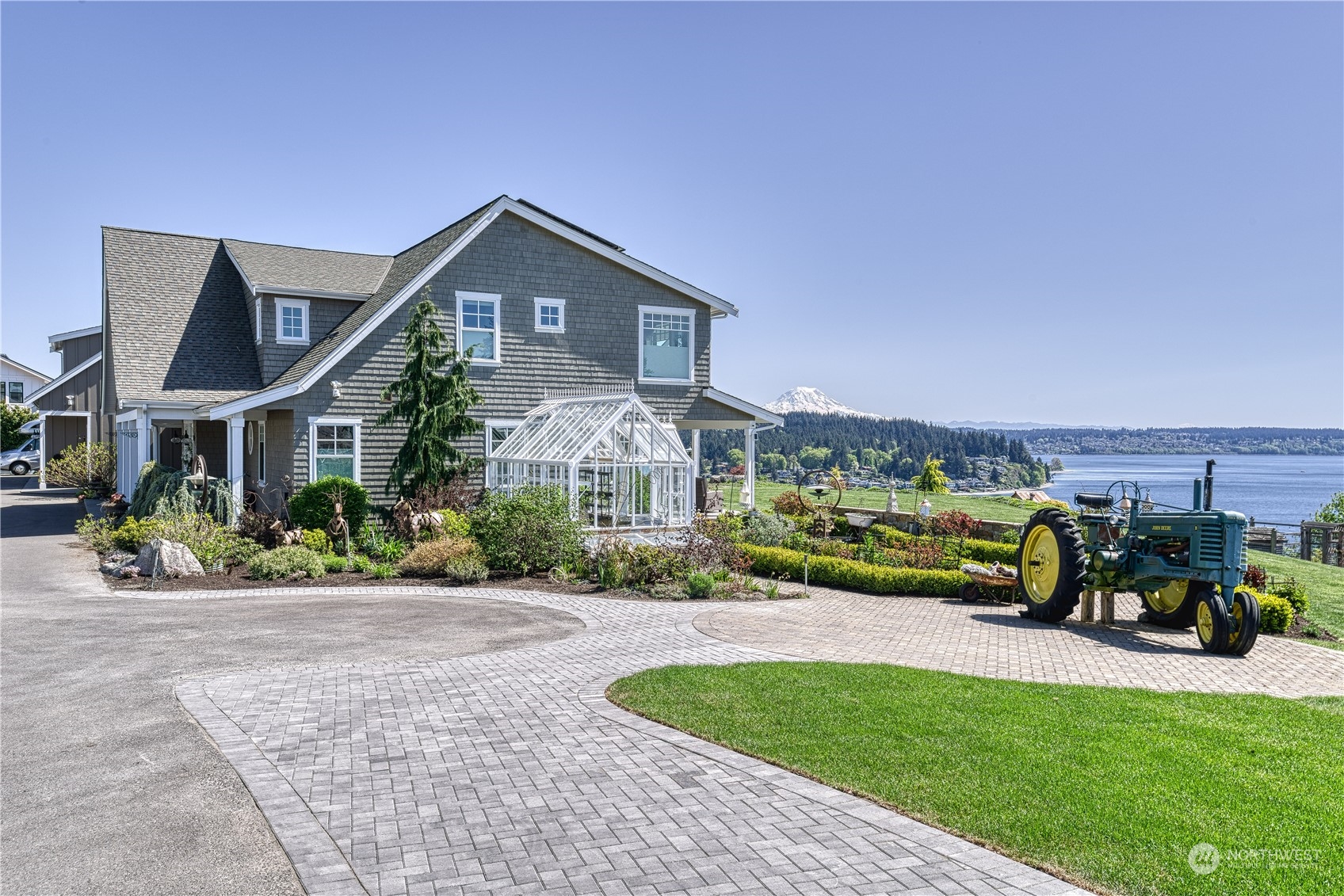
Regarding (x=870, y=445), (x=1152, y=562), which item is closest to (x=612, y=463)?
(x=1152, y=562)

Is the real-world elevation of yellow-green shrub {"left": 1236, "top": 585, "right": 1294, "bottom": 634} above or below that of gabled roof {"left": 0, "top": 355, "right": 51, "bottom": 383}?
below

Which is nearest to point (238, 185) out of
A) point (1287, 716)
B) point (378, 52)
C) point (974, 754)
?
point (378, 52)

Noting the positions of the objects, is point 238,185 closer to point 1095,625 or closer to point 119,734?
point 119,734

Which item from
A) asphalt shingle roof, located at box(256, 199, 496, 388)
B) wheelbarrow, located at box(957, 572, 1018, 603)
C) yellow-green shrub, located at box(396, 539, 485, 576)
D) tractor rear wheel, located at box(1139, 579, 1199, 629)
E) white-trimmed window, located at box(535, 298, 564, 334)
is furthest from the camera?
white-trimmed window, located at box(535, 298, 564, 334)

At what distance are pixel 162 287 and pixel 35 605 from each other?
1444cm

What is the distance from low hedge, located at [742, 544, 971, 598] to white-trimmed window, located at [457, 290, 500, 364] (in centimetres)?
919

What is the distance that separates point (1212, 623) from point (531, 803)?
351 inches

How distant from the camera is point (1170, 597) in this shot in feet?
40.0

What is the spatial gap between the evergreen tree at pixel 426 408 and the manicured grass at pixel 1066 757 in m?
12.3

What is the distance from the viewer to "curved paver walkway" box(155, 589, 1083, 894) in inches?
186

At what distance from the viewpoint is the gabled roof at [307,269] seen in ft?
74.2

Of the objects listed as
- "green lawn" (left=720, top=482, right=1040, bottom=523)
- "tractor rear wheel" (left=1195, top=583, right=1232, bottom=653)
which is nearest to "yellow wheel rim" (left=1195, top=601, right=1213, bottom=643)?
"tractor rear wheel" (left=1195, top=583, right=1232, bottom=653)

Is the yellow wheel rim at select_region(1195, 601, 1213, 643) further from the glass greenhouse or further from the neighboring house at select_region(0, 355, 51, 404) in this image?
the neighboring house at select_region(0, 355, 51, 404)

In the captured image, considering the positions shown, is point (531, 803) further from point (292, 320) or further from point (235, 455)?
point (292, 320)
